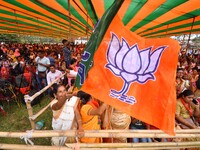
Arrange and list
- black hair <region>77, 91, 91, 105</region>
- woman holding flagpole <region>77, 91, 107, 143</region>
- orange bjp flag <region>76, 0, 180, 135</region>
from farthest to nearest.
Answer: black hair <region>77, 91, 91, 105</region> < woman holding flagpole <region>77, 91, 107, 143</region> < orange bjp flag <region>76, 0, 180, 135</region>

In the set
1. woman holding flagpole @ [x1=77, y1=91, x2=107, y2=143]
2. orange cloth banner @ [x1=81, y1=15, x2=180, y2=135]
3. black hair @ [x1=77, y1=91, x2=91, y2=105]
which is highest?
orange cloth banner @ [x1=81, y1=15, x2=180, y2=135]

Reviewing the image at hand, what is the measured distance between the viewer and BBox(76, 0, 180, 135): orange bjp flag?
1510mm

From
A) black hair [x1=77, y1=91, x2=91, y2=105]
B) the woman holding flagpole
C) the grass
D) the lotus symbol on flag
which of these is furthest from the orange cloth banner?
the grass

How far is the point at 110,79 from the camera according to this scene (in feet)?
5.41

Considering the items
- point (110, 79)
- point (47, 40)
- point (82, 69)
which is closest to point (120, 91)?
point (110, 79)

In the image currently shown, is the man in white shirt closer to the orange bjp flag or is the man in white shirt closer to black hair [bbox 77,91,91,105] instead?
black hair [bbox 77,91,91,105]

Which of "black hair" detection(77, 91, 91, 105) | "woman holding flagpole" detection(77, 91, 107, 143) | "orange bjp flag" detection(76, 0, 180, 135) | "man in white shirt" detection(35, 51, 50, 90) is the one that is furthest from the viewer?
"man in white shirt" detection(35, 51, 50, 90)

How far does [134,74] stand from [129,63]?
0.11 m

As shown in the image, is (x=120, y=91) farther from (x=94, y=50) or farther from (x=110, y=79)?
(x=94, y=50)

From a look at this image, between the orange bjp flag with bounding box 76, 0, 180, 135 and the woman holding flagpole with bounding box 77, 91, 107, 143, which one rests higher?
the orange bjp flag with bounding box 76, 0, 180, 135

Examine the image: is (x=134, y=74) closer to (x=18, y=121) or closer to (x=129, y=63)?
(x=129, y=63)

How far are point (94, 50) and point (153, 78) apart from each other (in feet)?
2.03

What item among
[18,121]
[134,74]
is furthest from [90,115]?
[18,121]

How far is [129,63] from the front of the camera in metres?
1.63
